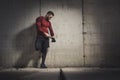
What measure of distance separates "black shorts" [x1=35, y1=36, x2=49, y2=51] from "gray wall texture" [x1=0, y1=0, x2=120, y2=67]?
1.49 ft

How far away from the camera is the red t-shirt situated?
32.7 ft

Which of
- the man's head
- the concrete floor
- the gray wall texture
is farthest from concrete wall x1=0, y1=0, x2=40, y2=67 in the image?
the concrete floor

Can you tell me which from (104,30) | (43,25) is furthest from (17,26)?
(104,30)

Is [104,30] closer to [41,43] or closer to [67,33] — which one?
[67,33]

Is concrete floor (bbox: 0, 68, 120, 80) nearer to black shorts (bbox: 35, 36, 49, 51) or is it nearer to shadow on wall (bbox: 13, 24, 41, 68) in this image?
black shorts (bbox: 35, 36, 49, 51)

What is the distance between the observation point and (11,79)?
21.6 feet

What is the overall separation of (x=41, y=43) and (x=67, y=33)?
104 centimetres

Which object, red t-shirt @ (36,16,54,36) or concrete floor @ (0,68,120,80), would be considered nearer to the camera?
concrete floor @ (0,68,120,80)

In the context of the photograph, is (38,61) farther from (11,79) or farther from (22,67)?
(11,79)

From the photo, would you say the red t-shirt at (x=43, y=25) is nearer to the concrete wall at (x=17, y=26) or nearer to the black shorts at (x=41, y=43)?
the black shorts at (x=41, y=43)

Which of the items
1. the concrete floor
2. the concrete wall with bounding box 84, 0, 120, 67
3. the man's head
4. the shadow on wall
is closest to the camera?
the concrete floor

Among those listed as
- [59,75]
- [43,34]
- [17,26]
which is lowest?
[59,75]

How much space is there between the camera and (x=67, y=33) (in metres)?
10.6

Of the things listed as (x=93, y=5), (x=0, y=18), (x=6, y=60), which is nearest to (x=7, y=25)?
(x=0, y=18)
